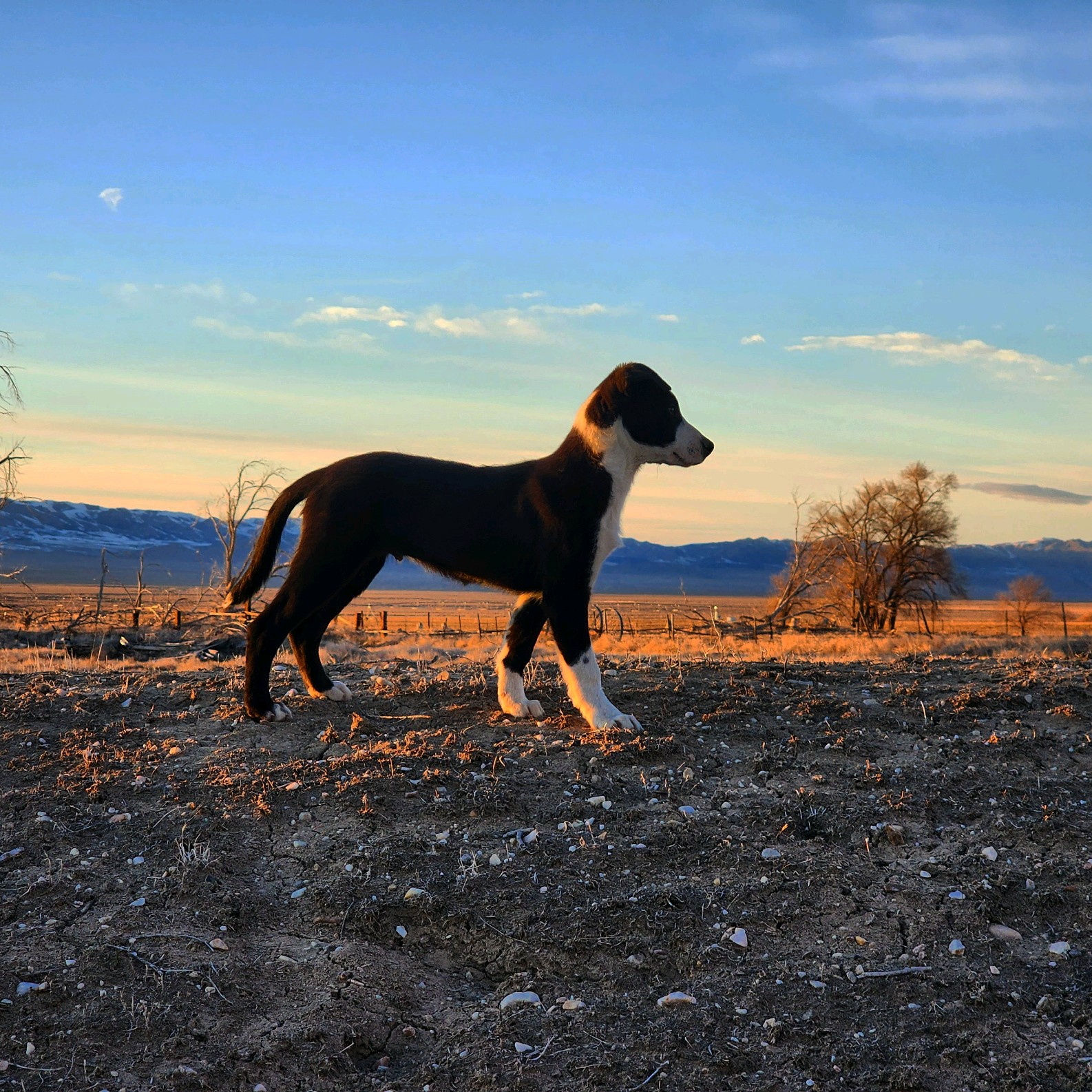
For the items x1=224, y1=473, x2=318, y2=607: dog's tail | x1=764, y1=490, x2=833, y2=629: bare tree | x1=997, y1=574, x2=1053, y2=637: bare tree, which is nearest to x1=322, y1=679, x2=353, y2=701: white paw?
x1=224, y1=473, x2=318, y2=607: dog's tail

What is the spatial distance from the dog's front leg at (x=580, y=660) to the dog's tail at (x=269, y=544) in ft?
7.05

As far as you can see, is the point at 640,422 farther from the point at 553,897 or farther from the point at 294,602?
the point at 553,897

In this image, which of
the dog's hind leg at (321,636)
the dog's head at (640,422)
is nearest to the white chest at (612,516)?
the dog's head at (640,422)

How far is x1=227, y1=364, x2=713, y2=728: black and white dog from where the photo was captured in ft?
23.3

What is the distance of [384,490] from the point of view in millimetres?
7367

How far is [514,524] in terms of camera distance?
727cm

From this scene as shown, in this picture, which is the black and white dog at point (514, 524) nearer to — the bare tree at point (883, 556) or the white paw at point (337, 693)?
the white paw at point (337, 693)

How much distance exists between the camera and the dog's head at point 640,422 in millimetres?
7215

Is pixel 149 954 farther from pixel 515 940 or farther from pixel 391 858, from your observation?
pixel 515 940

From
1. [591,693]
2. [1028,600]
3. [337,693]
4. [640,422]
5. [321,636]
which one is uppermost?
[640,422]

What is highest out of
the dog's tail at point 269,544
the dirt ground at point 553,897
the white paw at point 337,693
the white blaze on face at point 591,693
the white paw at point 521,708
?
the dog's tail at point 269,544

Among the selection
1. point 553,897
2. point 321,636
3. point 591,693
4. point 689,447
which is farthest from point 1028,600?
point 553,897

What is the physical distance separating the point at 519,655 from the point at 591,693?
78 cm

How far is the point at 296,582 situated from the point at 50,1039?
144 inches
